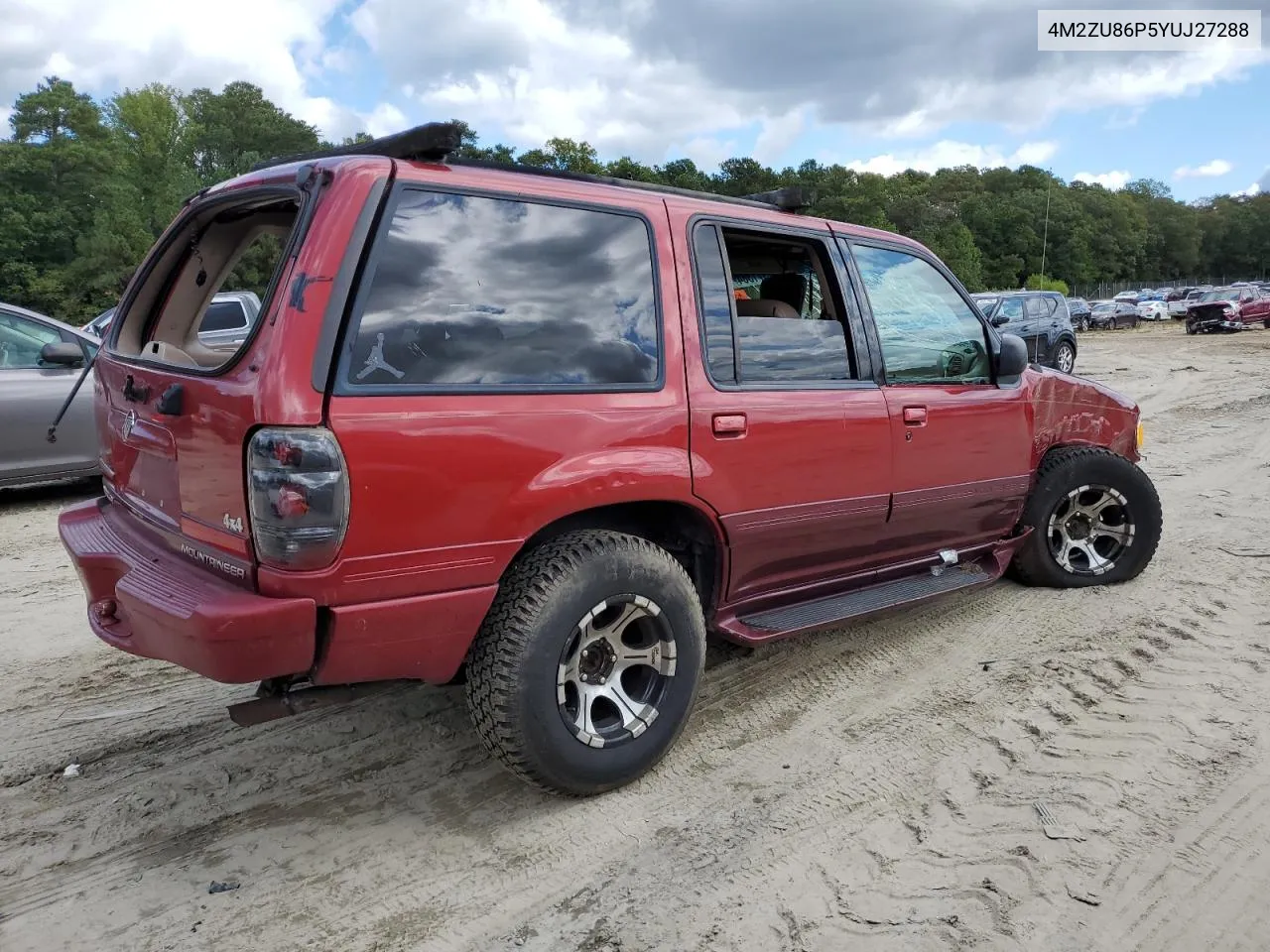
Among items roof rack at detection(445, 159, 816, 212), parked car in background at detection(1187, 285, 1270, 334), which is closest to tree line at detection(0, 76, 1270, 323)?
roof rack at detection(445, 159, 816, 212)

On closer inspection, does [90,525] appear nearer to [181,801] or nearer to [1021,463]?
[181,801]

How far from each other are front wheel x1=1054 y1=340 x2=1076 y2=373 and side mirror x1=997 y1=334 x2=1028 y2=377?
15.7 meters

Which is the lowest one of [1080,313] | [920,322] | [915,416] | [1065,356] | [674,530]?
[1065,356]

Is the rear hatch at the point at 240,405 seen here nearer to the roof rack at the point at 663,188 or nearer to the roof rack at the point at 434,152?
the roof rack at the point at 434,152

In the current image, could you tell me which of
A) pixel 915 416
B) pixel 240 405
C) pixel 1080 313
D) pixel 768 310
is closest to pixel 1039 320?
pixel 915 416

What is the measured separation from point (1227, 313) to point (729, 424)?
110ft

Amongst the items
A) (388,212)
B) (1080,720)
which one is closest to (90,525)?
(388,212)

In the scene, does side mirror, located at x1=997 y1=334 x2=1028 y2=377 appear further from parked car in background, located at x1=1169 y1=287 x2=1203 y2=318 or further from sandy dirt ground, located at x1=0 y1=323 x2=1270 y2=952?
parked car in background, located at x1=1169 y1=287 x2=1203 y2=318

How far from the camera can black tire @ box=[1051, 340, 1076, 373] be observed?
18.3m

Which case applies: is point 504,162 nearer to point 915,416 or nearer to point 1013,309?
point 915,416

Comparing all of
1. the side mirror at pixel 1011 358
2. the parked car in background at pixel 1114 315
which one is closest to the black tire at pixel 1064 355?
the side mirror at pixel 1011 358

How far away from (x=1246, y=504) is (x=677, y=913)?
6.16 meters

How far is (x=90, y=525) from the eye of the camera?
322 cm

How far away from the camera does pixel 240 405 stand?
7.85ft
